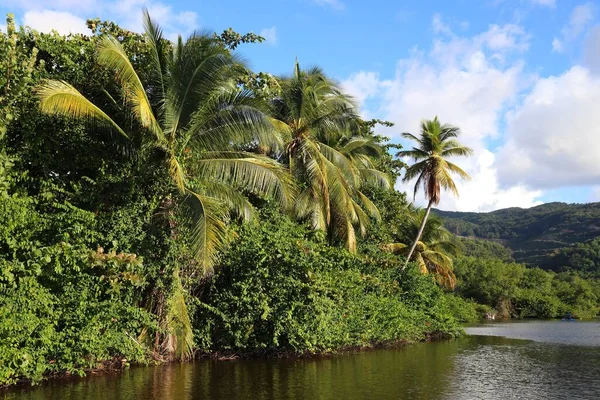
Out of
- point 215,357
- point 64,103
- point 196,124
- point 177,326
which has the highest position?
point 196,124

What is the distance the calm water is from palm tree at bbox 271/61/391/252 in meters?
5.60

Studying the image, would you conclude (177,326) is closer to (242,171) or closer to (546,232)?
(242,171)

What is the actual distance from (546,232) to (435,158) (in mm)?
140088

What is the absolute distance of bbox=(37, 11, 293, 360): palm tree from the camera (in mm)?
12258

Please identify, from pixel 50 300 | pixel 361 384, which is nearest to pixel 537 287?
pixel 361 384

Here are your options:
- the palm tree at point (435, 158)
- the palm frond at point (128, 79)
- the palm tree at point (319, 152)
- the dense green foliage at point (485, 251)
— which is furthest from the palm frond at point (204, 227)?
the dense green foliage at point (485, 251)

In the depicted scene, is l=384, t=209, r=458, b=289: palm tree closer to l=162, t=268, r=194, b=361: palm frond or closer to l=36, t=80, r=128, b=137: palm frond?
l=162, t=268, r=194, b=361: palm frond

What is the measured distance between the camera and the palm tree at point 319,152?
19.4m

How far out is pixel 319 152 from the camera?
63.8 feet

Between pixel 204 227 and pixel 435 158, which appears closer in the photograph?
pixel 204 227

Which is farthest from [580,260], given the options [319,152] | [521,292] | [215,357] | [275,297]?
[215,357]

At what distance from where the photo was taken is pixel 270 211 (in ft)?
55.1

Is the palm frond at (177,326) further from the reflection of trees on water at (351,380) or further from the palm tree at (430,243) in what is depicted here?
the palm tree at (430,243)

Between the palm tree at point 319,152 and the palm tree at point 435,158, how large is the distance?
17.0 feet
